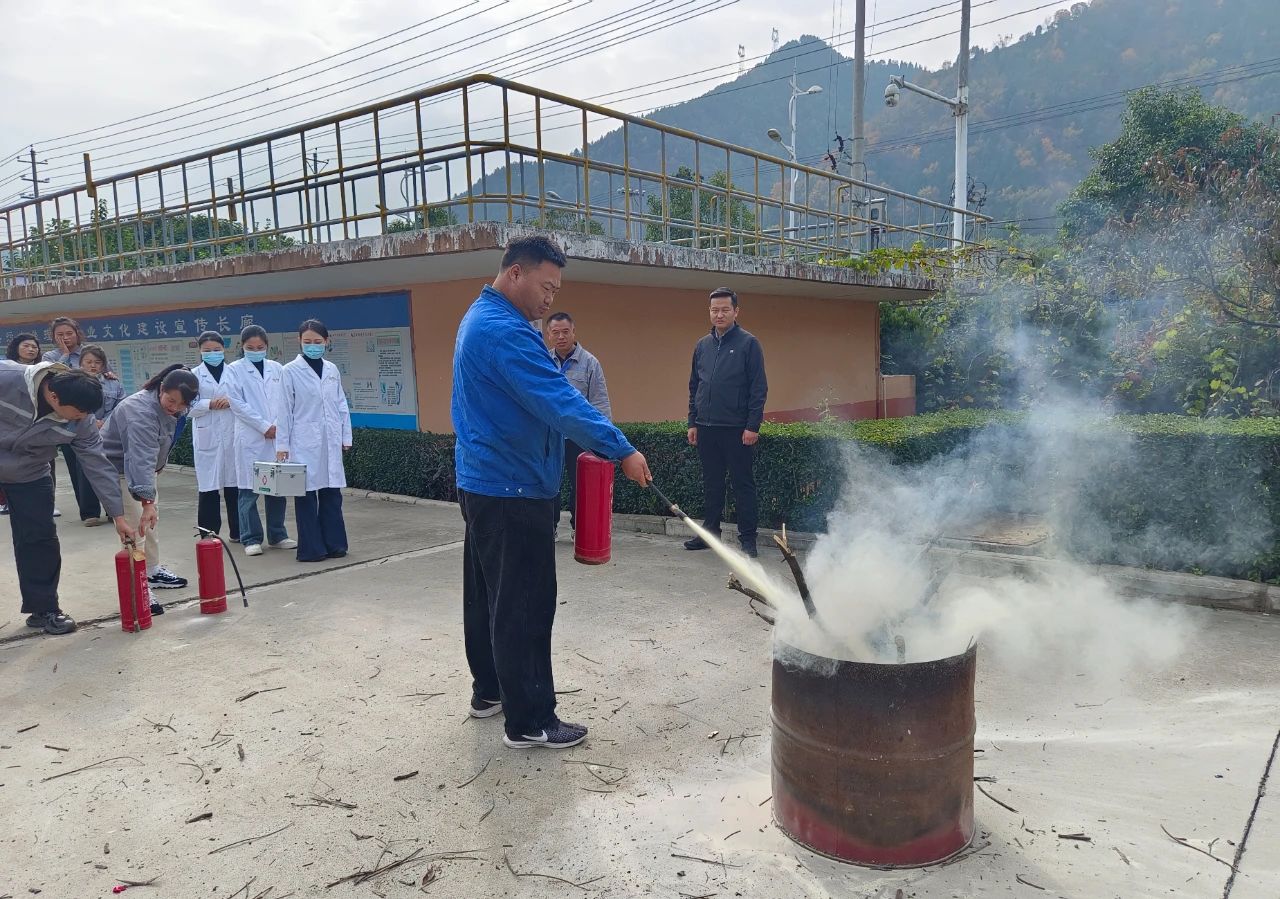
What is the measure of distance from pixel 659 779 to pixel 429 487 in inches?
293

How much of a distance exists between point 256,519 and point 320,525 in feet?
2.63

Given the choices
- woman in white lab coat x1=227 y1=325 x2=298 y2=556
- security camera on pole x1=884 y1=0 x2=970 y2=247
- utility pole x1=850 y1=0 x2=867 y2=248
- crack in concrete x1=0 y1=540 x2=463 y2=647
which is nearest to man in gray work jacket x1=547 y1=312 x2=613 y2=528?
crack in concrete x1=0 y1=540 x2=463 y2=647

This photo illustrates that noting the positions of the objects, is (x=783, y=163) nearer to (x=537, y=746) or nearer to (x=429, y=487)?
(x=429, y=487)

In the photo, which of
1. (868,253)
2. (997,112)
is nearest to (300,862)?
(868,253)

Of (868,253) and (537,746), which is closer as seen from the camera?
(537,746)

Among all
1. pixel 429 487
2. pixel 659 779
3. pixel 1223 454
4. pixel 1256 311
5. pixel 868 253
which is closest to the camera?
pixel 659 779

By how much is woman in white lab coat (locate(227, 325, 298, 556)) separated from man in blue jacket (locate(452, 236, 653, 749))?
450 cm

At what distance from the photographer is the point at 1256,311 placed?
801cm

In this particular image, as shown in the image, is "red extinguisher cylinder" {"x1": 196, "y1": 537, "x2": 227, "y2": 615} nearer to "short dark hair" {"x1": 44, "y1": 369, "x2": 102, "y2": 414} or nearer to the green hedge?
"short dark hair" {"x1": 44, "y1": 369, "x2": 102, "y2": 414}

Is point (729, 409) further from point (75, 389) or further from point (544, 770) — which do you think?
point (75, 389)

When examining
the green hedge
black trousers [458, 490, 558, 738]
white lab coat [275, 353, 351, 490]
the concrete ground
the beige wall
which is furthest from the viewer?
the beige wall

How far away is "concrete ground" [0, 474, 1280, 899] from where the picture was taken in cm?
285

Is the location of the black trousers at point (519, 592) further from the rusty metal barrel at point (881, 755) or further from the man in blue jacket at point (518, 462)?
the rusty metal barrel at point (881, 755)

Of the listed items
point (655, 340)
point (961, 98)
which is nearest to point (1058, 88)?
point (961, 98)
